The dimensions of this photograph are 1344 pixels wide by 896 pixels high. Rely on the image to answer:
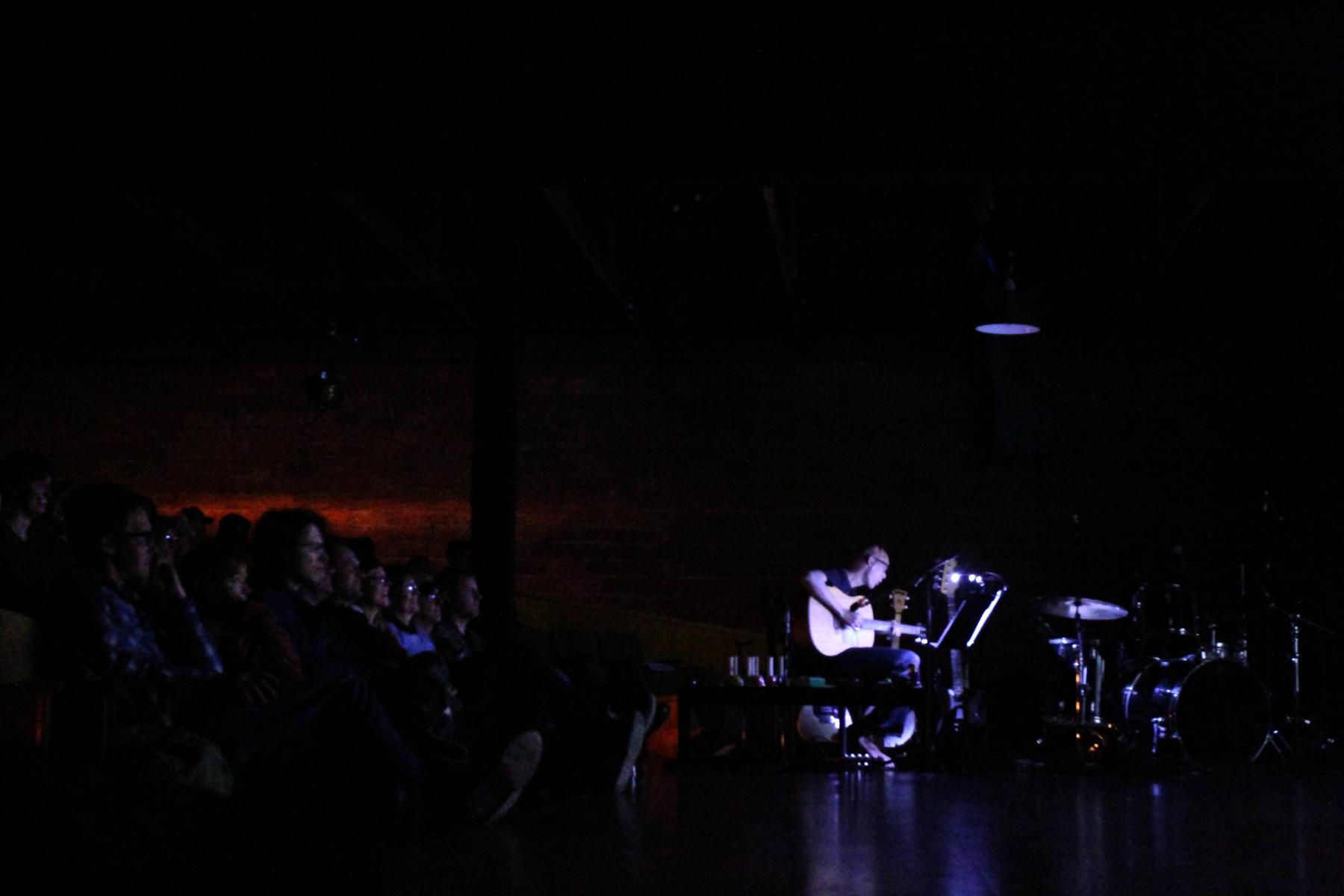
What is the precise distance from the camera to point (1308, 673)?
10.0 meters

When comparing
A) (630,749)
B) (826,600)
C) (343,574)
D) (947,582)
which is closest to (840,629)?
(826,600)

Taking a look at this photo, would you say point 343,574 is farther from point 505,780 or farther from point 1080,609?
point 1080,609

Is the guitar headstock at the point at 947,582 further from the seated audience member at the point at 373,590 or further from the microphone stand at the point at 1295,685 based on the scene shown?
the seated audience member at the point at 373,590

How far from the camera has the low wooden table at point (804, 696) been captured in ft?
25.8

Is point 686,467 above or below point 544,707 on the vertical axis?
above

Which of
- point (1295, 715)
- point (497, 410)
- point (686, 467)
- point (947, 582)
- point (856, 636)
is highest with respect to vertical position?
point (497, 410)

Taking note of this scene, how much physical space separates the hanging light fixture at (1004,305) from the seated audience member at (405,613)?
3.32m

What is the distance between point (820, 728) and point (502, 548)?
222 centimetres

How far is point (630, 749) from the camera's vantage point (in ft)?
20.6

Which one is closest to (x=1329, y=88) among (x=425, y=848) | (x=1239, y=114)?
(x=1239, y=114)

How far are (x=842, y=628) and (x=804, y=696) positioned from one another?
0.94 m

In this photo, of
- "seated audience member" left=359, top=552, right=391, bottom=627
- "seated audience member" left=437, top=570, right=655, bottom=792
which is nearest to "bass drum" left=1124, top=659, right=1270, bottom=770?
"seated audience member" left=437, top=570, right=655, bottom=792

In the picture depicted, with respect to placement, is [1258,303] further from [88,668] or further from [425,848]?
[88,668]

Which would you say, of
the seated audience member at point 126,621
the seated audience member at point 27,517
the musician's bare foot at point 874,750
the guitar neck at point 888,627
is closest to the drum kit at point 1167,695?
the guitar neck at point 888,627
